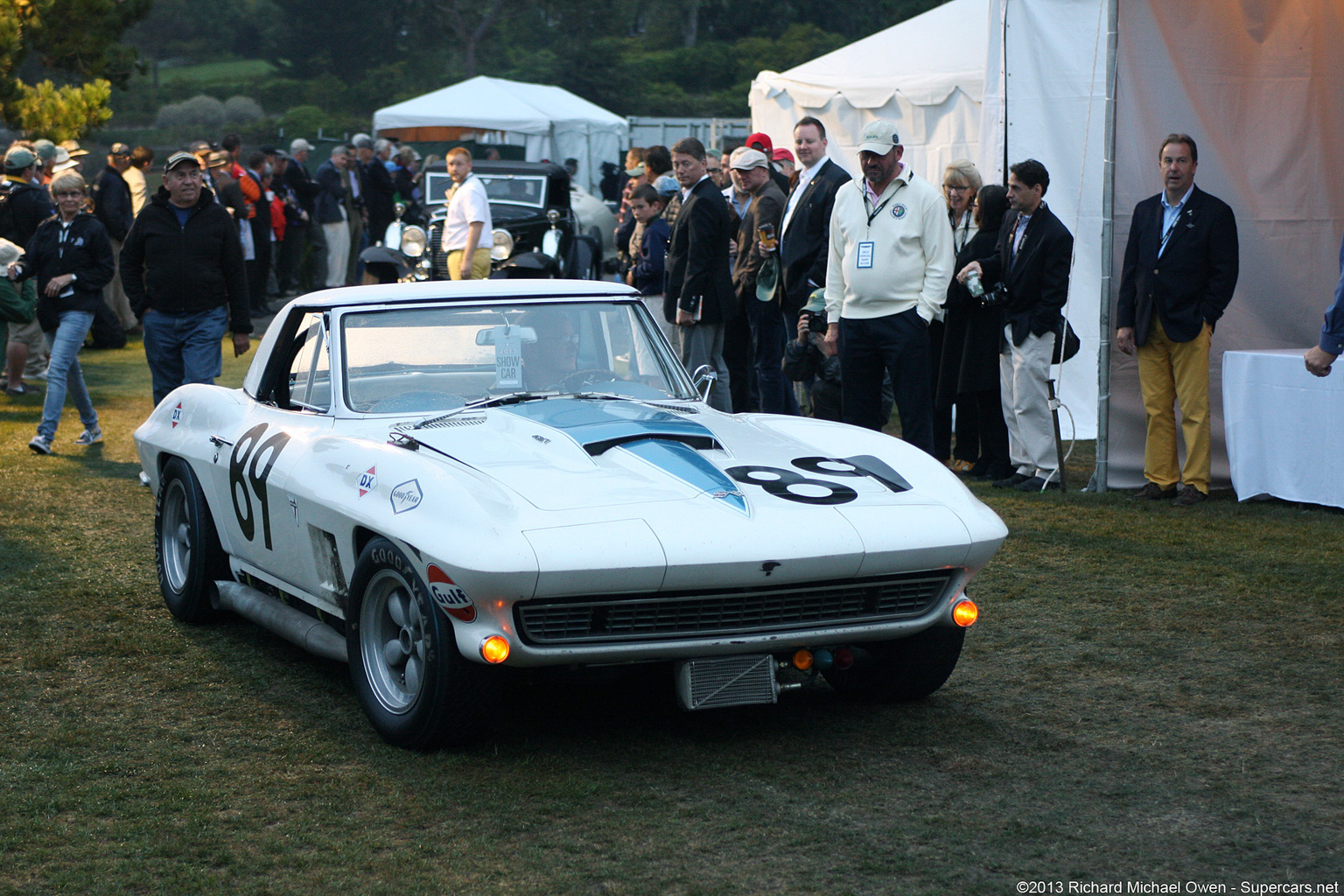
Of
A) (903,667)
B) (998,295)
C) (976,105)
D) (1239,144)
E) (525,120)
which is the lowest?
(903,667)

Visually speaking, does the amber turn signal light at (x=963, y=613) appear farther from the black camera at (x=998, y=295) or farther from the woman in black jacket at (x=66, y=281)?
the woman in black jacket at (x=66, y=281)

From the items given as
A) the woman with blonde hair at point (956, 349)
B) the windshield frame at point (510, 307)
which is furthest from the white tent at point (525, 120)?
the windshield frame at point (510, 307)

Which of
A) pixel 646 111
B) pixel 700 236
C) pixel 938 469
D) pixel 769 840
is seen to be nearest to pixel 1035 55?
pixel 700 236

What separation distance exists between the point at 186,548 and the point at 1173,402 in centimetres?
545

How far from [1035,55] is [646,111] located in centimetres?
→ 5557

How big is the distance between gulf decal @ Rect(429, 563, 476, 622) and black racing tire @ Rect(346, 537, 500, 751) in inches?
2.3

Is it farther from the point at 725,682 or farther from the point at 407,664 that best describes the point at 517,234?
the point at 725,682

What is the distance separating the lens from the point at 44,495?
27.6 ft

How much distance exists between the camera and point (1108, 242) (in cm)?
825

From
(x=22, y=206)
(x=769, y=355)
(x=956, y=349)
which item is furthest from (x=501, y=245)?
(x=956, y=349)

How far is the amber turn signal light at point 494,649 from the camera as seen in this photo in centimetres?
382

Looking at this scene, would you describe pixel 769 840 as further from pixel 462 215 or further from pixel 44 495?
pixel 462 215

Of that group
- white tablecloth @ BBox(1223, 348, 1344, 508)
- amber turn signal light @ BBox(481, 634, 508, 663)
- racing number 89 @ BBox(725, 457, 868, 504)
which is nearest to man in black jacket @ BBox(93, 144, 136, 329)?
white tablecloth @ BBox(1223, 348, 1344, 508)

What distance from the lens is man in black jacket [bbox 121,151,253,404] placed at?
8250 mm
